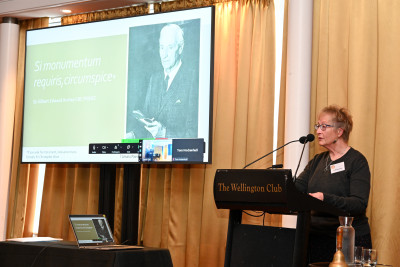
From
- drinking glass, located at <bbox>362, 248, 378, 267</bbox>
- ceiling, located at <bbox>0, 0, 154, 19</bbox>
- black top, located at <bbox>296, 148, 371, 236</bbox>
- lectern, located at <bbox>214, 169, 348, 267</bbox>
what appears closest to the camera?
drinking glass, located at <bbox>362, 248, 378, 267</bbox>

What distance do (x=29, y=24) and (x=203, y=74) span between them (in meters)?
2.53

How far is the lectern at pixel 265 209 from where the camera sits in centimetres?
271

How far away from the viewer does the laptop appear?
141 inches

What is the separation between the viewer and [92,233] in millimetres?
3689

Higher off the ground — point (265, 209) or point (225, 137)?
point (225, 137)

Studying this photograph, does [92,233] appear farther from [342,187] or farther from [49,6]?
[49,6]

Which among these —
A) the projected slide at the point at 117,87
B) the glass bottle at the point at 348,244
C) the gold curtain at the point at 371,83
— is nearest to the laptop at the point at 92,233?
the projected slide at the point at 117,87

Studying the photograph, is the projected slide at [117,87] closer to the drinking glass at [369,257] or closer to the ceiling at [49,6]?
the ceiling at [49,6]

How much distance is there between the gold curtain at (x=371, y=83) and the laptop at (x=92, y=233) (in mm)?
1721

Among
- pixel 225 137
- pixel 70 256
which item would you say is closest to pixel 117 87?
pixel 225 137

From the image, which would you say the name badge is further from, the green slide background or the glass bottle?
the green slide background

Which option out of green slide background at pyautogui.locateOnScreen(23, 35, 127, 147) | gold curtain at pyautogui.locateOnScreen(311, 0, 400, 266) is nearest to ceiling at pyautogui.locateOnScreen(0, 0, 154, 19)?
green slide background at pyautogui.locateOnScreen(23, 35, 127, 147)

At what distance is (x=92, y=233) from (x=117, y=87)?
67.8 inches

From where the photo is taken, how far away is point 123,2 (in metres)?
5.43
